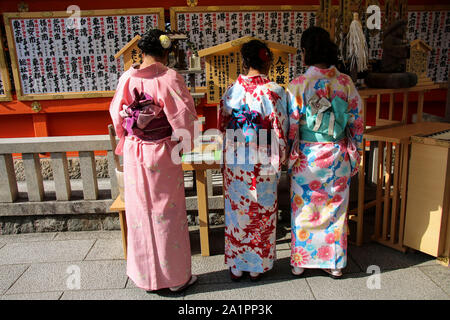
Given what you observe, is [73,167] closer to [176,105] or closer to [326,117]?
[176,105]

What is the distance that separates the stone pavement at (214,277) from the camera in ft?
11.2

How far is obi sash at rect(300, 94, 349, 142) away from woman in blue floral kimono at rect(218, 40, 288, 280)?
0.23 metres

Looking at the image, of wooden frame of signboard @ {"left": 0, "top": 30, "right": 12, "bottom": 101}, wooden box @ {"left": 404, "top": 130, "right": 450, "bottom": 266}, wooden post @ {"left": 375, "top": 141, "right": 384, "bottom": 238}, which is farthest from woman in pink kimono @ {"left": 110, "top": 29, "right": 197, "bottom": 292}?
wooden frame of signboard @ {"left": 0, "top": 30, "right": 12, "bottom": 101}

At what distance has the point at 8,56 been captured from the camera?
20.2 feet

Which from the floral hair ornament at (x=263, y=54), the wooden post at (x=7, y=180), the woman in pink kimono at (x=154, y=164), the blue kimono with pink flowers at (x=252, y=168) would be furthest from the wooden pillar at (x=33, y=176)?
the floral hair ornament at (x=263, y=54)

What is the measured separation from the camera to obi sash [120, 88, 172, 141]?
10.2 ft

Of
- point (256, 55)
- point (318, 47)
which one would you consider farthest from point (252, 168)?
point (318, 47)

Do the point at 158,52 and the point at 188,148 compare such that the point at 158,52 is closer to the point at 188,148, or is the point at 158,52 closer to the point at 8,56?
the point at 188,148

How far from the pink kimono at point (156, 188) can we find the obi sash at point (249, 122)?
1.24 ft

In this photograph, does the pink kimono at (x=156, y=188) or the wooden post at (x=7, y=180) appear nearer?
the pink kimono at (x=156, y=188)

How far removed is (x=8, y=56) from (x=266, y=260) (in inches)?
208

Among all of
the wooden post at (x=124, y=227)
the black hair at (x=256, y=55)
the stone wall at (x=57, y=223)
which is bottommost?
the stone wall at (x=57, y=223)

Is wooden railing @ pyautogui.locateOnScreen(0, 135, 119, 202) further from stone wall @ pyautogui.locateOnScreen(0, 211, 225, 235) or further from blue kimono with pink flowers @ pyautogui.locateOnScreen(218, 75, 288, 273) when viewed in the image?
blue kimono with pink flowers @ pyautogui.locateOnScreen(218, 75, 288, 273)

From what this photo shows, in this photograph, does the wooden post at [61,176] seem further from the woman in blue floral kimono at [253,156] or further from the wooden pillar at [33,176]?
the woman in blue floral kimono at [253,156]
